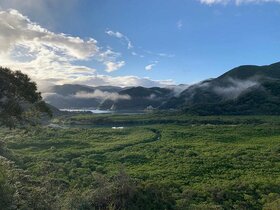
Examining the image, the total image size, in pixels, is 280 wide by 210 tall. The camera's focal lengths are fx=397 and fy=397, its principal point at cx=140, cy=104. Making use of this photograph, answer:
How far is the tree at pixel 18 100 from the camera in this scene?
33844mm

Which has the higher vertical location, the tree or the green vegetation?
the tree

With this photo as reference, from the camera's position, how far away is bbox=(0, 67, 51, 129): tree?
111 ft

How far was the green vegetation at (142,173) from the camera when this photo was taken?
37.5 metres

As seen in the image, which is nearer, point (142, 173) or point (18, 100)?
point (18, 100)

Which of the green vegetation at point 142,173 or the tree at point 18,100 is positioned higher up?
the tree at point 18,100

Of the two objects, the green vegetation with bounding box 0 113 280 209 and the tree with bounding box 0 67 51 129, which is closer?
the tree with bounding box 0 67 51 129

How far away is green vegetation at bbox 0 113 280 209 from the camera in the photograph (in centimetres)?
3745

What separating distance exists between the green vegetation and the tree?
1.85 m

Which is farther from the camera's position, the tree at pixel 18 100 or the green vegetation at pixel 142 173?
the green vegetation at pixel 142 173

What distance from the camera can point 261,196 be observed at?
162ft

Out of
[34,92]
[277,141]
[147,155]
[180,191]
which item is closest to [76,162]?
[147,155]

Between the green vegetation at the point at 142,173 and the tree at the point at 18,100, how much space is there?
1.85 meters

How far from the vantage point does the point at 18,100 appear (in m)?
34.9

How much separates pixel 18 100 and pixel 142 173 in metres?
32.5
